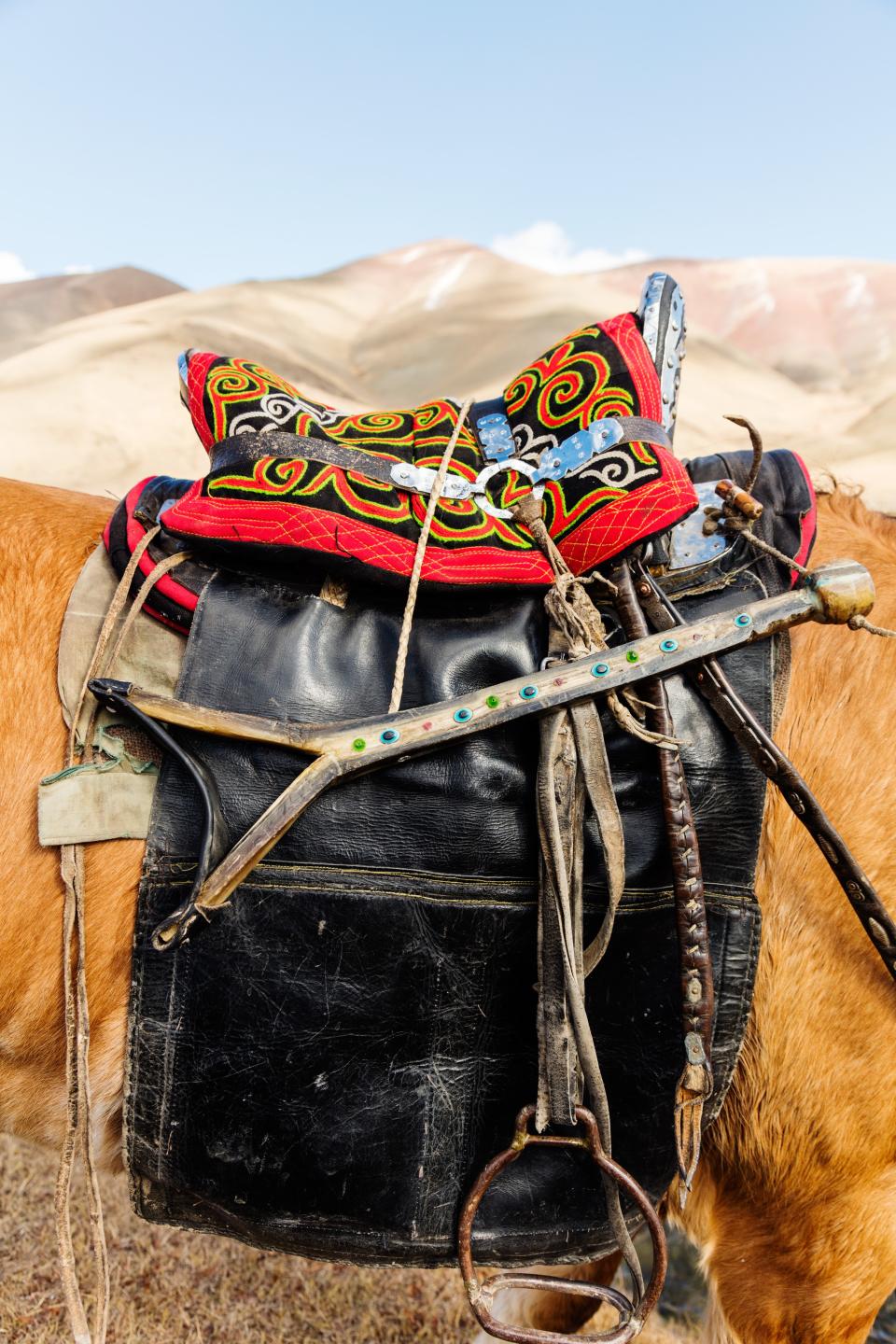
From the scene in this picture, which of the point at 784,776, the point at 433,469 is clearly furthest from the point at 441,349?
the point at 784,776

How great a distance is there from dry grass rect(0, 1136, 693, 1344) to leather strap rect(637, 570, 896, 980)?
1684mm

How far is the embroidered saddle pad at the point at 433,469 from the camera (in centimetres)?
109

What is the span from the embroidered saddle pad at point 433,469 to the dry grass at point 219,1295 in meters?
1.97

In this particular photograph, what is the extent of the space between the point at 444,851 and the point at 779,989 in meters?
0.48

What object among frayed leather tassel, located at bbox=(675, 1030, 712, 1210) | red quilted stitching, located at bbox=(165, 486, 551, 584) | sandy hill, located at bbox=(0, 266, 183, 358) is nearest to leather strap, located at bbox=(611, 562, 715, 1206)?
frayed leather tassel, located at bbox=(675, 1030, 712, 1210)

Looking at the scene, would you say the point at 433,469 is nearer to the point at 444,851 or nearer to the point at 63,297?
the point at 444,851

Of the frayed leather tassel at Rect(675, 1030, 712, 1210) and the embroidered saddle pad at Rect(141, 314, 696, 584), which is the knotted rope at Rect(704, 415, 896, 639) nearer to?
the embroidered saddle pad at Rect(141, 314, 696, 584)

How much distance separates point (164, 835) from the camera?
1071 millimetres

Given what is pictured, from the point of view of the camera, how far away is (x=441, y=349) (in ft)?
37.0

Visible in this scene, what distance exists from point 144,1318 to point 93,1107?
57.5 inches

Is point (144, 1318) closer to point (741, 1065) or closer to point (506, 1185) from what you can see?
point (506, 1185)

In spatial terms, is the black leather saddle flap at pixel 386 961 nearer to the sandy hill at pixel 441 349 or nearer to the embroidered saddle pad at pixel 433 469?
the embroidered saddle pad at pixel 433 469

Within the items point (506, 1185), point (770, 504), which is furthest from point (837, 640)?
point (506, 1185)

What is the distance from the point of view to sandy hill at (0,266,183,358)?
1213cm
